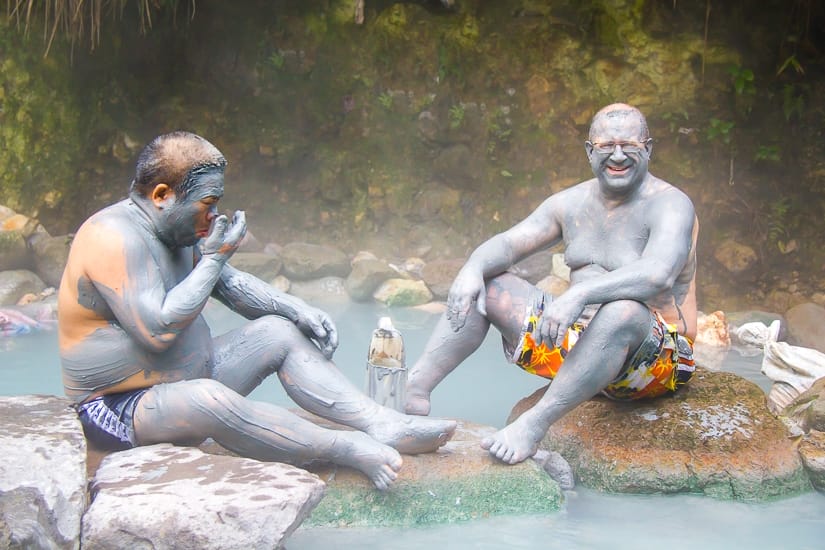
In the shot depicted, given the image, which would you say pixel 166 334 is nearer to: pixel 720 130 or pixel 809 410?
pixel 809 410

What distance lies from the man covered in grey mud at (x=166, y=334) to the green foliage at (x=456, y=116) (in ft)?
20.7

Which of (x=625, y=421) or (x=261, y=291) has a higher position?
(x=261, y=291)

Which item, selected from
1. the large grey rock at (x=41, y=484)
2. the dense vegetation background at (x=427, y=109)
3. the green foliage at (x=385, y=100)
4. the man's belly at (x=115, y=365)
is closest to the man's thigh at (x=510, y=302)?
the man's belly at (x=115, y=365)

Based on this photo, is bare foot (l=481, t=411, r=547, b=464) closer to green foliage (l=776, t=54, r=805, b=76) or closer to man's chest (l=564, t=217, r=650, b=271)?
man's chest (l=564, t=217, r=650, b=271)

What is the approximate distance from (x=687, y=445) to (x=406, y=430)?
1275 mm

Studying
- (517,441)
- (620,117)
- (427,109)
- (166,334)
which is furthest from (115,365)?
(427,109)

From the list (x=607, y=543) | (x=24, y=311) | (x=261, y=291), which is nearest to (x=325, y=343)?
(x=261, y=291)

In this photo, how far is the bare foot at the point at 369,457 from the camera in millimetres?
3443

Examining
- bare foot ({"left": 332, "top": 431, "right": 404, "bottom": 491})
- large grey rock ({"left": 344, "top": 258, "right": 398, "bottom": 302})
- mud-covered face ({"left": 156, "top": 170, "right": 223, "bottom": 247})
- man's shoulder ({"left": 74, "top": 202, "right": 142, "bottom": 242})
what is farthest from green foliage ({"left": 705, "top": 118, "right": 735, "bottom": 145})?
man's shoulder ({"left": 74, "top": 202, "right": 142, "bottom": 242})

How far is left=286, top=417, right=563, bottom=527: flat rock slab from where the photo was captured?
352cm

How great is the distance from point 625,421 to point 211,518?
210cm

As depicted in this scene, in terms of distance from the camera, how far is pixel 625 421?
13.7 ft

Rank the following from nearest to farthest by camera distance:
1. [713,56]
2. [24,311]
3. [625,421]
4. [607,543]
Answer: [607,543]
[625,421]
[24,311]
[713,56]

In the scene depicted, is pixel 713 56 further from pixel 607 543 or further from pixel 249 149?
pixel 607 543
